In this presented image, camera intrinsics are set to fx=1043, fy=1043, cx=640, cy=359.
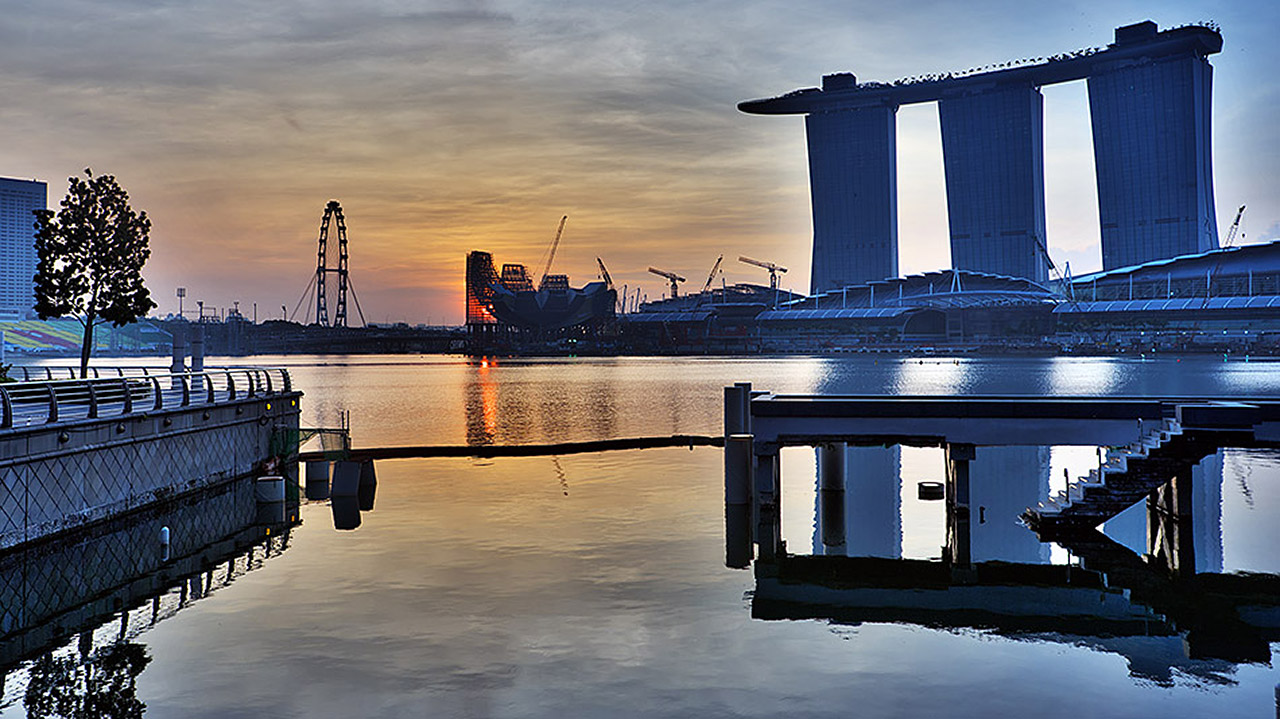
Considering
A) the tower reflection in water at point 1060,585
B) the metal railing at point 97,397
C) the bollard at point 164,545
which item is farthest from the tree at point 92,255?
the tower reflection in water at point 1060,585

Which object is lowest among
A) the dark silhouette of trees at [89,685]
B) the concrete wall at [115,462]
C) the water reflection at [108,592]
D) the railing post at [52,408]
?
the dark silhouette of trees at [89,685]

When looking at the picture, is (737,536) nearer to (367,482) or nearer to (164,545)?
(367,482)

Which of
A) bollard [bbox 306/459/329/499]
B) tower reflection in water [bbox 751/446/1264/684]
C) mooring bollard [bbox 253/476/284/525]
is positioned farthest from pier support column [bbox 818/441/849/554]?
bollard [bbox 306/459/329/499]

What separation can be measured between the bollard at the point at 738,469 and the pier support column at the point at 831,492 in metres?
3.26

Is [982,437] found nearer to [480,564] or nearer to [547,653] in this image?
[480,564]

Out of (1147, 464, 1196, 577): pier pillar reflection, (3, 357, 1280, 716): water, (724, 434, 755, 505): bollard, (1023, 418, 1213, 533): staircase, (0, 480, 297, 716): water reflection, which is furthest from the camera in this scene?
(724, 434, 755, 505): bollard

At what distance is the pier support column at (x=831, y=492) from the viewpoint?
40406 mm

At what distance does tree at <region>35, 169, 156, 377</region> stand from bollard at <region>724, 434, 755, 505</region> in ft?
123

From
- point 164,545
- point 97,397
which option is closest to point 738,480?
point 164,545

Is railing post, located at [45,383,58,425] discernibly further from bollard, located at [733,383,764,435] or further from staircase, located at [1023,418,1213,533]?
staircase, located at [1023,418,1213,533]

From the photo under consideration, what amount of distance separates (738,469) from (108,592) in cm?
2134

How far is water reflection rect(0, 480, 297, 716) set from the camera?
20547 millimetres

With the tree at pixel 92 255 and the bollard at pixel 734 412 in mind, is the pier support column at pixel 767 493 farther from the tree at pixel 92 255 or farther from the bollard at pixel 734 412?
the tree at pixel 92 255

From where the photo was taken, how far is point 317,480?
45.3 metres
